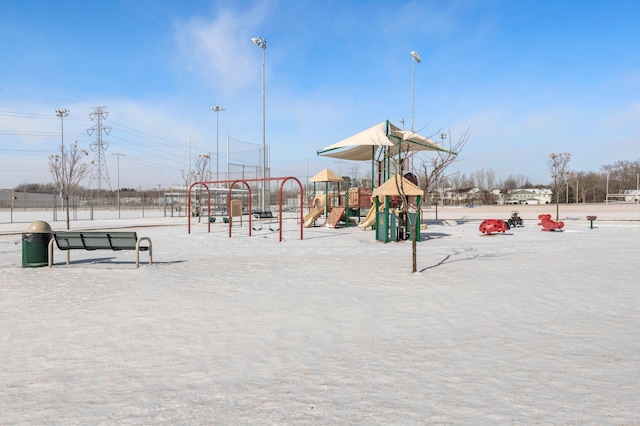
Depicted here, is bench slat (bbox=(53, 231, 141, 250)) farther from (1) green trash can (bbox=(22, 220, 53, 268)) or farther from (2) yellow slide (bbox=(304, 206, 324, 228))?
(2) yellow slide (bbox=(304, 206, 324, 228))

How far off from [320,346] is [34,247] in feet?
25.5

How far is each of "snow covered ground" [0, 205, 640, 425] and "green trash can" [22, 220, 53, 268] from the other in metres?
0.50

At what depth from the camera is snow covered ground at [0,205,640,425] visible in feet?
10.1

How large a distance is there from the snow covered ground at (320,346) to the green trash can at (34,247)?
0.50 m

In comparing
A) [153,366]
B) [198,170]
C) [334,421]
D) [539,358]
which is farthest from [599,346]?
[198,170]

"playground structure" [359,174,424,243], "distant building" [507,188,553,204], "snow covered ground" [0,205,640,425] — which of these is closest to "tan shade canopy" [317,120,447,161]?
"playground structure" [359,174,424,243]

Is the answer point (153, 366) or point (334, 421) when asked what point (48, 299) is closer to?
point (153, 366)

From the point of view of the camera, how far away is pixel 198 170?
56.2 metres

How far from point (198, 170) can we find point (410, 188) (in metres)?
46.2

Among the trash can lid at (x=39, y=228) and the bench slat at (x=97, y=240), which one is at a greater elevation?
the trash can lid at (x=39, y=228)

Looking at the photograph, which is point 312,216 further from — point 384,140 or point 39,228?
point 39,228

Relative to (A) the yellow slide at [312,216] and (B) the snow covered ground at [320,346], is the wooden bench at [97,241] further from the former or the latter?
(A) the yellow slide at [312,216]

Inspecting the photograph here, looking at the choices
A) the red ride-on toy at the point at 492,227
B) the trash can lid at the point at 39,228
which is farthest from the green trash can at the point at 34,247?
the red ride-on toy at the point at 492,227

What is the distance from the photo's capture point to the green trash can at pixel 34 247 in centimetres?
923
